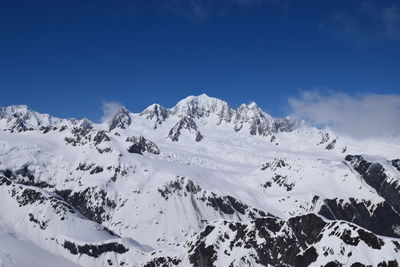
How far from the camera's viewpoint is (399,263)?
199 m
